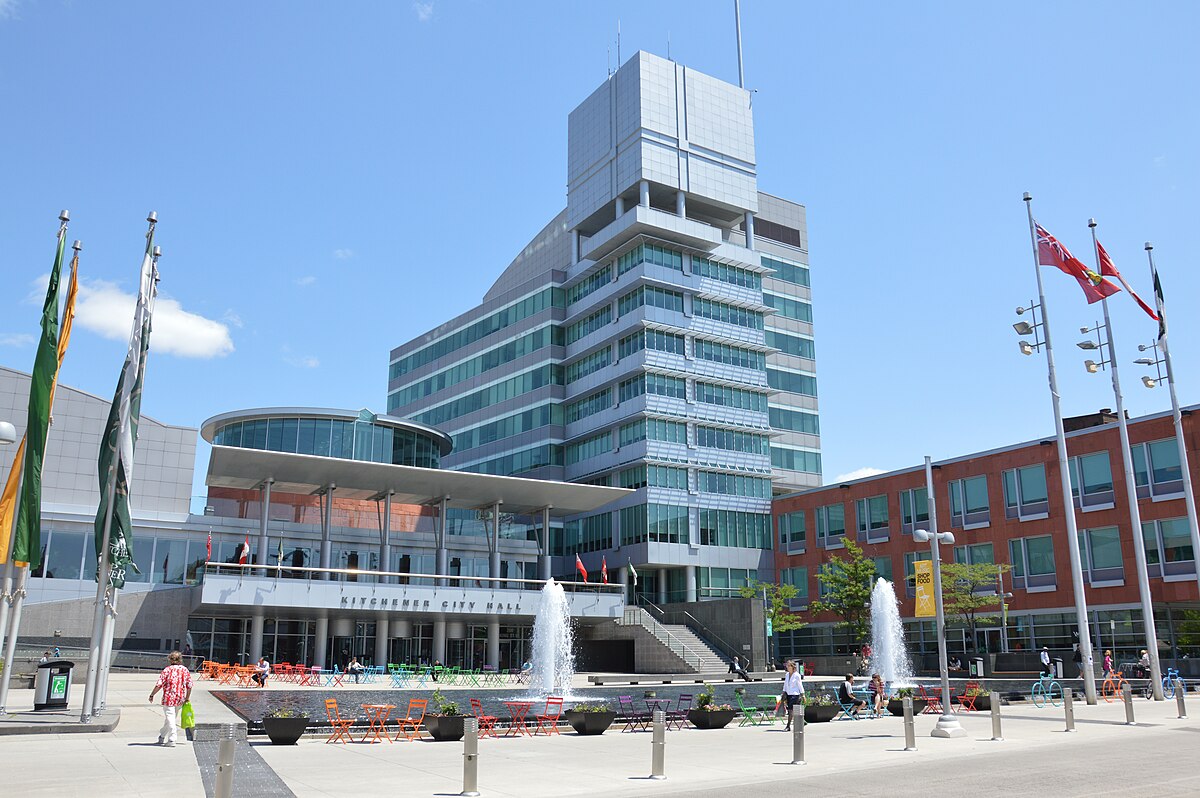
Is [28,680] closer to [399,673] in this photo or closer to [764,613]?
[399,673]

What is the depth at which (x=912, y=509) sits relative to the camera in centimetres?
6400

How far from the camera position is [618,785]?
15969 mm

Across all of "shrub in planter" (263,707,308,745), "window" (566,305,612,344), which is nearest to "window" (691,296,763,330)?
"window" (566,305,612,344)

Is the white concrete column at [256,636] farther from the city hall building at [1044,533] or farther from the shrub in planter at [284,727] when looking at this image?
the city hall building at [1044,533]

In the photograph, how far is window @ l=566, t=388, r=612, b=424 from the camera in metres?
75.2

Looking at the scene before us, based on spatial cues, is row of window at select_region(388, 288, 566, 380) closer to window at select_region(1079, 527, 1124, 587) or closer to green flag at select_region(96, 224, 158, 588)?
window at select_region(1079, 527, 1124, 587)

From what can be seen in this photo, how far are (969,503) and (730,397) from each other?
21.2 metres

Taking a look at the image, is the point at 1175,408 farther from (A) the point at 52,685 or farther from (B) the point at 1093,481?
(A) the point at 52,685

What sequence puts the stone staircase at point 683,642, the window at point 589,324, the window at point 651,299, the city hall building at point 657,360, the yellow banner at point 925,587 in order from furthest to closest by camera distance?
the window at point 589,324 < the window at point 651,299 < the city hall building at point 657,360 < the stone staircase at point 683,642 < the yellow banner at point 925,587

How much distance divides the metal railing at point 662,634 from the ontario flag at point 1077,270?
108 feet

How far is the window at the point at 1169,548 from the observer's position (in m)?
49.6

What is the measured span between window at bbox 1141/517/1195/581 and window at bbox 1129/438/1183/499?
1.57 metres

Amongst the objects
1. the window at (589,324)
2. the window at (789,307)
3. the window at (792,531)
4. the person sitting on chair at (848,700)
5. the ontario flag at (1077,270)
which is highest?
the window at (789,307)

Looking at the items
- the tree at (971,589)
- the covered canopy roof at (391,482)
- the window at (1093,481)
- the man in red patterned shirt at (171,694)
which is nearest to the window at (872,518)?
the tree at (971,589)
